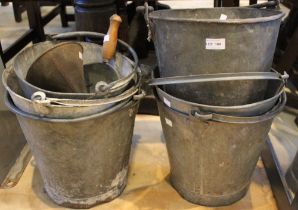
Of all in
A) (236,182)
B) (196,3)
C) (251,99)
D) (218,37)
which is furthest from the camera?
(196,3)

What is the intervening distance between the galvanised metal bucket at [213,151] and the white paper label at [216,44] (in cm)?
20

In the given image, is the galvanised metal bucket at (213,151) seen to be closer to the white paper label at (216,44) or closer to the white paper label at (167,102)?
the white paper label at (167,102)

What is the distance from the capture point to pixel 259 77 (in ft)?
3.28

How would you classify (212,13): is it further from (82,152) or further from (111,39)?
(82,152)

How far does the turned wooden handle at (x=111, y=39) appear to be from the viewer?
117 centimetres

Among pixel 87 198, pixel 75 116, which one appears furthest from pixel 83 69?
pixel 87 198

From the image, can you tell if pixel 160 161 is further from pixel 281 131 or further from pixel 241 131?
pixel 281 131

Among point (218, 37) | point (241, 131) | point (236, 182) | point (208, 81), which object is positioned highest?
point (218, 37)

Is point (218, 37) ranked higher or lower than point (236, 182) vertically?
higher

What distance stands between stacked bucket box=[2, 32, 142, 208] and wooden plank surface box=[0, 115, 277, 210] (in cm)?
5

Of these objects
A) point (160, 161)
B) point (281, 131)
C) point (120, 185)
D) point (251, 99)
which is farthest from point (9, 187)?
point (281, 131)

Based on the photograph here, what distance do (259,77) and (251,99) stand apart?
13cm

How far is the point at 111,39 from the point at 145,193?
629 millimetres

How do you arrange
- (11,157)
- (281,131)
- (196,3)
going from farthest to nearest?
(196,3) < (281,131) < (11,157)
